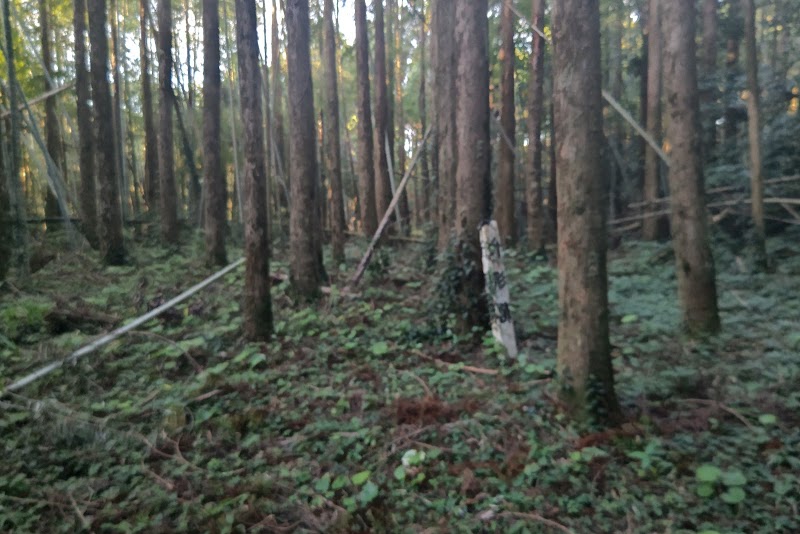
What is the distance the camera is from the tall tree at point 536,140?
14383mm

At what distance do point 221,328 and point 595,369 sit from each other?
5.40 metres

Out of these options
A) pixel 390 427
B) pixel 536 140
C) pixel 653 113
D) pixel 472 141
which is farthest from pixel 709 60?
pixel 390 427

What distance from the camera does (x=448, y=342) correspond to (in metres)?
7.87

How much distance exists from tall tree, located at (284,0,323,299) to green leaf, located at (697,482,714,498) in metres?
6.94

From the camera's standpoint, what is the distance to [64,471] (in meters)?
5.24

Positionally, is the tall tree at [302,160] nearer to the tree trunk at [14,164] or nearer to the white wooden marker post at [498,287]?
the white wooden marker post at [498,287]

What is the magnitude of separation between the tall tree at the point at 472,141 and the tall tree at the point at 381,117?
9.70 meters

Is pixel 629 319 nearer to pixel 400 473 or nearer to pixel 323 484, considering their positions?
pixel 400 473

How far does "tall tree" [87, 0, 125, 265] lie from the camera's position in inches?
513

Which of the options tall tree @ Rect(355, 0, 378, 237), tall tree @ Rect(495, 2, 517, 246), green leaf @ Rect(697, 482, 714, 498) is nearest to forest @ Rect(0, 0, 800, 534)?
green leaf @ Rect(697, 482, 714, 498)

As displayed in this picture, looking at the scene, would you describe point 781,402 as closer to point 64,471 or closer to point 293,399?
point 293,399

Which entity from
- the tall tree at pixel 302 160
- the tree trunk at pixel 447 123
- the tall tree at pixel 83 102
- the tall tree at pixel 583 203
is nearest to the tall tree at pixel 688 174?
the tall tree at pixel 583 203

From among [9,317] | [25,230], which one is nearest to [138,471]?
[9,317]

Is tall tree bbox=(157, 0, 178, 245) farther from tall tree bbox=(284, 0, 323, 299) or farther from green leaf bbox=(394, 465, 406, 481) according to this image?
green leaf bbox=(394, 465, 406, 481)
